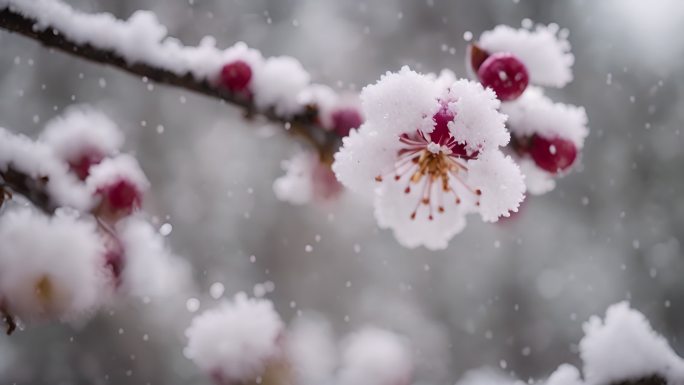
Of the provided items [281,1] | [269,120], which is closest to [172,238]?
[281,1]

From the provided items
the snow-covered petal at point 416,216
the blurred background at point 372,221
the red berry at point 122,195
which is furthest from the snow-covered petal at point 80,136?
the blurred background at point 372,221

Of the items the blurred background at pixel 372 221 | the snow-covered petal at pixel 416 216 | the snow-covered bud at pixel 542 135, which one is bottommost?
the snow-covered petal at pixel 416 216

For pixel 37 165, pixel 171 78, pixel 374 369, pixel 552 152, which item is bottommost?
pixel 374 369

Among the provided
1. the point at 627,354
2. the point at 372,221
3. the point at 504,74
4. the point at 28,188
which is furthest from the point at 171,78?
the point at 372,221

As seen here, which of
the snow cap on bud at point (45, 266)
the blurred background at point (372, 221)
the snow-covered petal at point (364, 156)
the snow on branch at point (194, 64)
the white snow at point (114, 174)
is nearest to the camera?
the snow cap on bud at point (45, 266)

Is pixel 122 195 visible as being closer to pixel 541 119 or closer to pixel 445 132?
pixel 445 132

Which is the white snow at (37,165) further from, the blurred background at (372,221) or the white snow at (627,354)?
the blurred background at (372,221)

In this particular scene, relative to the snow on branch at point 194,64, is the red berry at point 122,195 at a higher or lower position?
lower

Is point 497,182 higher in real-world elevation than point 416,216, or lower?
lower
